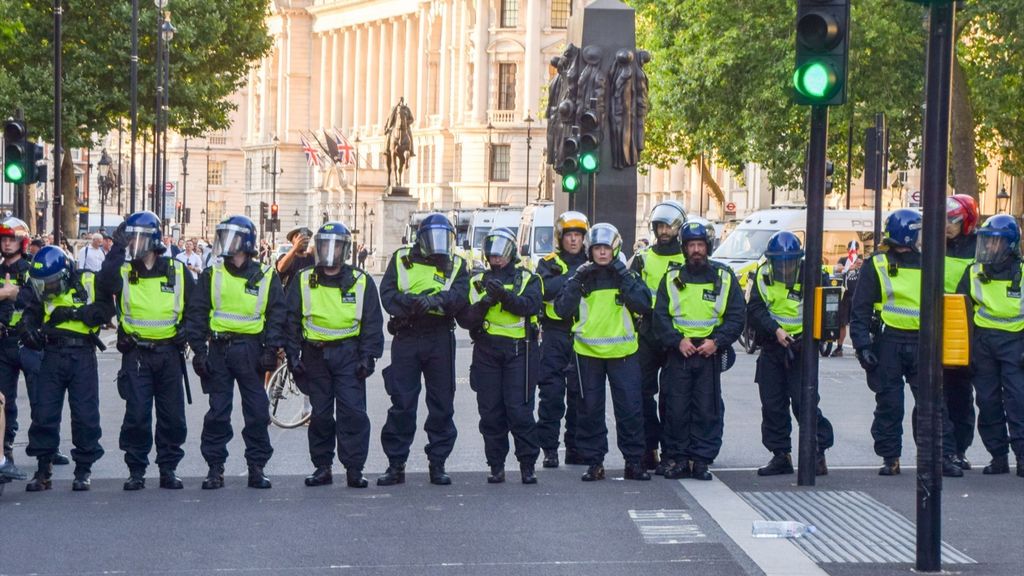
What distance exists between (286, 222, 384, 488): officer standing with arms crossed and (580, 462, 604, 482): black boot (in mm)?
1463

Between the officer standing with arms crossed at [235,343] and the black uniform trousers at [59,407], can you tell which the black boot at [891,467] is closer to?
the officer standing with arms crossed at [235,343]

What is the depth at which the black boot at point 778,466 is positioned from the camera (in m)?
12.8

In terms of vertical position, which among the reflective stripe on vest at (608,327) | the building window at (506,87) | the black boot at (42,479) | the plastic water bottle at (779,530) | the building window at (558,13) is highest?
the building window at (558,13)

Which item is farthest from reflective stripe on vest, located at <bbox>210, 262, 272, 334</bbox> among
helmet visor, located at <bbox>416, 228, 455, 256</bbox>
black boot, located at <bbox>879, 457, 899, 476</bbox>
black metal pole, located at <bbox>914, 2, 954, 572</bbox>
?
black metal pole, located at <bbox>914, 2, 954, 572</bbox>

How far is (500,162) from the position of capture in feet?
354

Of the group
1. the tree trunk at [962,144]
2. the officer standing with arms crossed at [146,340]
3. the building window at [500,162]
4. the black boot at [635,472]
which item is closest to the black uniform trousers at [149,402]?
the officer standing with arms crossed at [146,340]

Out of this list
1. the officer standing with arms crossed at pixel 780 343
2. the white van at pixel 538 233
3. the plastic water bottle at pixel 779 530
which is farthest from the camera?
the white van at pixel 538 233

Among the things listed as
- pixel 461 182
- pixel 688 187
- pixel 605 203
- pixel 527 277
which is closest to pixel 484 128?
pixel 461 182

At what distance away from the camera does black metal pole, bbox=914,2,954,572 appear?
29.2ft

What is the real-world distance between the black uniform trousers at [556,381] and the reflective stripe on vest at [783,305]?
137 centimetres

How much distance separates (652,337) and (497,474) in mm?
1436

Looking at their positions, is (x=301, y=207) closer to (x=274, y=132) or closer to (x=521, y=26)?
(x=274, y=132)

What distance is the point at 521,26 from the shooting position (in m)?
106

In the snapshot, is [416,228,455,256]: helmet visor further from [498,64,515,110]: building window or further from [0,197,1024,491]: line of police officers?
[498,64,515,110]: building window
